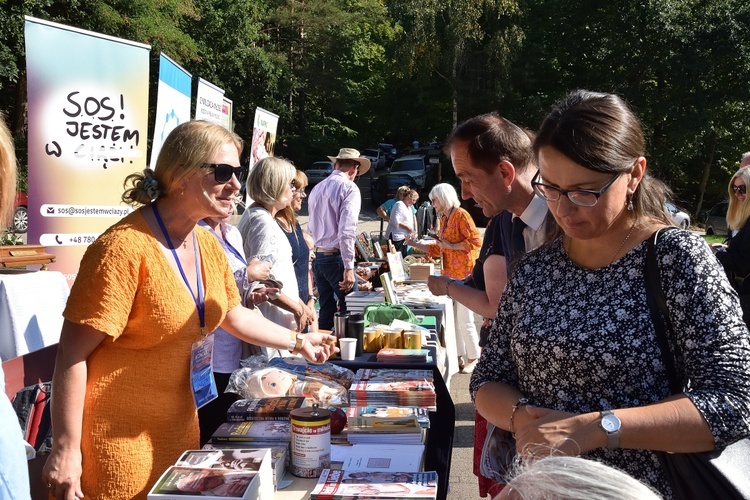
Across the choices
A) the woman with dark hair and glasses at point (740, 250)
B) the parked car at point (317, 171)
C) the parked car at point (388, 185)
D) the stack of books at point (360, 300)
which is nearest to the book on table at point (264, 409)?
the woman with dark hair and glasses at point (740, 250)

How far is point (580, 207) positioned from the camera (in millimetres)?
1528

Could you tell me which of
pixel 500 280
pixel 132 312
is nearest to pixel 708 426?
pixel 500 280

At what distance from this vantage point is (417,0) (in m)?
26.6

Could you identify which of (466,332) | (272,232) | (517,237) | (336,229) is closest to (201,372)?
(517,237)

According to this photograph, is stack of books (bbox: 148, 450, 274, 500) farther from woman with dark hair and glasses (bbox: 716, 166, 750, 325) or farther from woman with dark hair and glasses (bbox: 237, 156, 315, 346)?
woman with dark hair and glasses (bbox: 716, 166, 750, 325)

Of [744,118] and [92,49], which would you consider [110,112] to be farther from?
[744,118]

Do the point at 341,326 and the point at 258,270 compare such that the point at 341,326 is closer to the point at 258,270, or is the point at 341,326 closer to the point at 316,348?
the point at 258,270

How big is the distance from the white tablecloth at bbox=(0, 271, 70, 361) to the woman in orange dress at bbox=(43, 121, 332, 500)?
1781mm

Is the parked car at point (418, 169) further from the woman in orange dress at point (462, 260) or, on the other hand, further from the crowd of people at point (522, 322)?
the crowd of people at point (522, 322)

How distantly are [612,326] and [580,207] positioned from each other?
273 millimetres

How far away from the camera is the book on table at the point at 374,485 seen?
1.66 metres

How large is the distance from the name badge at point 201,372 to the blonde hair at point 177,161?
48 cm

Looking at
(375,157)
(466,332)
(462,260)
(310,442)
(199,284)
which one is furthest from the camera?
(375,157)

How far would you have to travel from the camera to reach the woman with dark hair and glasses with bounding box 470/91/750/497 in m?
1.37
